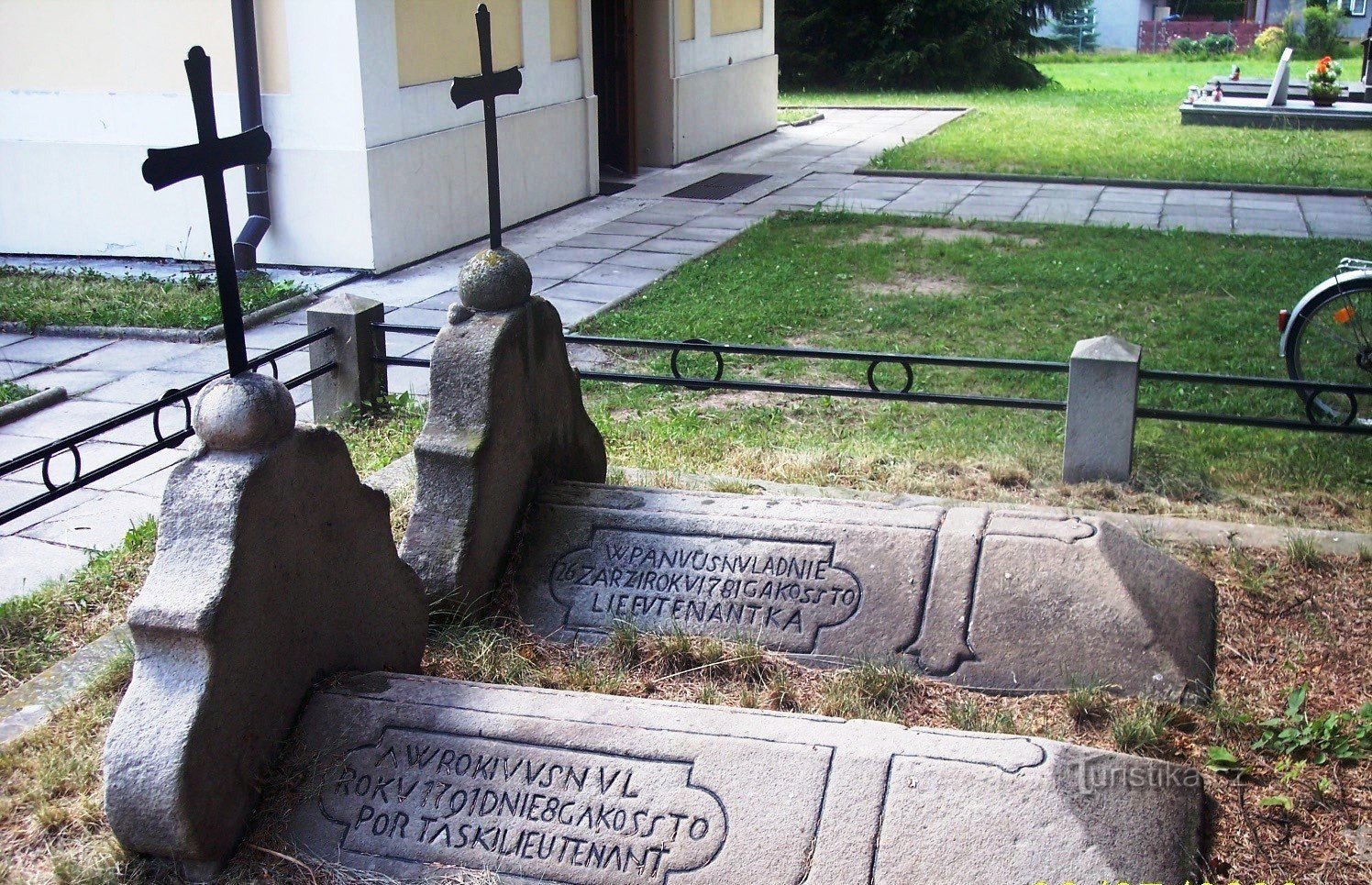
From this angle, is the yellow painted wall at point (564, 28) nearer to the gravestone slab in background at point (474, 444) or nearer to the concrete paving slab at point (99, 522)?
the concrete paving slab at point (99, 522)

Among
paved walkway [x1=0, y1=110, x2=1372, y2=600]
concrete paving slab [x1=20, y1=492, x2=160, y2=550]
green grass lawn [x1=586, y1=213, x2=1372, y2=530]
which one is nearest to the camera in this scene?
concrete paving slab [x1=20, y1=492, x2=160, y2=550]

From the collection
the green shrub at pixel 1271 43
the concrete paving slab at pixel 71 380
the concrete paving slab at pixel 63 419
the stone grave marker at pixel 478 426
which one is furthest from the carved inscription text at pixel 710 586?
the green shrub at pixel 1271 43

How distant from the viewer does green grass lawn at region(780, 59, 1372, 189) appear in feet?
47.6

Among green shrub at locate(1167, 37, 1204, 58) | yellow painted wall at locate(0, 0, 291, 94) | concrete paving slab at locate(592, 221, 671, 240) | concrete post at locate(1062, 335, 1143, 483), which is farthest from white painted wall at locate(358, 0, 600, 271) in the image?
green shrub at locate(1167, 37, 1204, 58)

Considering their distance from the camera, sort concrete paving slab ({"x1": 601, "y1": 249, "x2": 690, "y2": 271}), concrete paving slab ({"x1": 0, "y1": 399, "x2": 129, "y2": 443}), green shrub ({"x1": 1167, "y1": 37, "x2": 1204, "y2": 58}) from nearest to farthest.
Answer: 1. concrete paving slab ({"x1": 0, "y1": 399, "x2": 129, "y2": 443})
2. concrete paving slab ({"x1": 601, "y1": 249, "x2": 690, "y2": 271})
3. green shrub ({"x1": 1167, "y1": 37, "x2": 1204, "y2": 58})

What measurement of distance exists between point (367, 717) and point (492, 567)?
1.07 m

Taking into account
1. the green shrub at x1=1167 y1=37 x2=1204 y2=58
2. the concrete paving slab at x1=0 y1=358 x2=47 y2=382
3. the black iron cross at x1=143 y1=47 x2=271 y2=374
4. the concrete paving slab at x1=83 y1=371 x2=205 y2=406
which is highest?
the green shrub at x1=1167 y1=37 x2=1204 y2=58

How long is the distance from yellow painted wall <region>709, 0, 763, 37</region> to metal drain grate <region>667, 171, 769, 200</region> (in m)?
2.63

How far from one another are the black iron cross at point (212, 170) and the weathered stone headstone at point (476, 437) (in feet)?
3.32

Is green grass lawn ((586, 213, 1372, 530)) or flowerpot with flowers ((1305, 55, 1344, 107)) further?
flowerpot with flowers ((1305, 55, 1344, 107))

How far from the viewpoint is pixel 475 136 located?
10.9 meters

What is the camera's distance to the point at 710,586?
162 inches

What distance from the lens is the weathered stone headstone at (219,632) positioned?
2852 mm

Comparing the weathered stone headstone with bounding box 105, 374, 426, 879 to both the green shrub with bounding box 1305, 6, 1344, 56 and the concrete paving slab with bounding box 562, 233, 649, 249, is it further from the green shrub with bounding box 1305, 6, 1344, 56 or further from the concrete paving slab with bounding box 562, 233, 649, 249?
the green shrub with bounding box 1305, 6, 1344, 56
